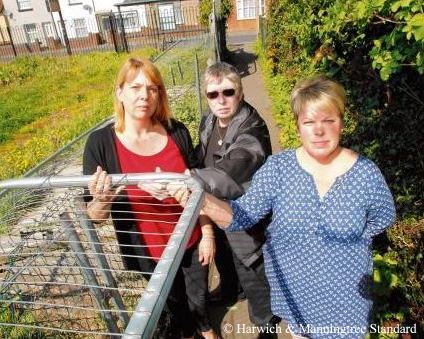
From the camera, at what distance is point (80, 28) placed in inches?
1414

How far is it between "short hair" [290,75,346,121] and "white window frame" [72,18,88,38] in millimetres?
37281

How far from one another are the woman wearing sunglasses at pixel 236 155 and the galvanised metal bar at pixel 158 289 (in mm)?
872

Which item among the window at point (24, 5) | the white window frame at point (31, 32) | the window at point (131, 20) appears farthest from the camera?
the window at point (24, 5)

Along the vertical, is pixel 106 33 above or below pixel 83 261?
below

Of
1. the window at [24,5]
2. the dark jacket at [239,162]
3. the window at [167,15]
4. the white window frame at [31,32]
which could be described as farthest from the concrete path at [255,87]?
the window at [24,5]

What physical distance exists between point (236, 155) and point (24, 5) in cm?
4041

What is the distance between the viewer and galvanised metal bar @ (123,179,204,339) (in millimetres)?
826

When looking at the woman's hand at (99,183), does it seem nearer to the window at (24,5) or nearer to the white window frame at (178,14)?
the white window frame at (178,14)

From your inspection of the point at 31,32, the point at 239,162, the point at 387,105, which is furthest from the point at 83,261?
the point at 31,32

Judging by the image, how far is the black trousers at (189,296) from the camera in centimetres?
273

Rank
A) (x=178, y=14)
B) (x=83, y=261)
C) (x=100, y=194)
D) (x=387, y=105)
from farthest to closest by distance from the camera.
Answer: (x=178, y=14) < (x=387, y=105) < (x=83, y=261) < (x=100, y=194)

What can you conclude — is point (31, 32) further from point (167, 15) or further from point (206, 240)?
point (206, 240)

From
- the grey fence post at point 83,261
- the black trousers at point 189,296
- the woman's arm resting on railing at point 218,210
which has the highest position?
the woman's arm resting on railing at point 218,210

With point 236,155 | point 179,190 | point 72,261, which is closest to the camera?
point 179,190
